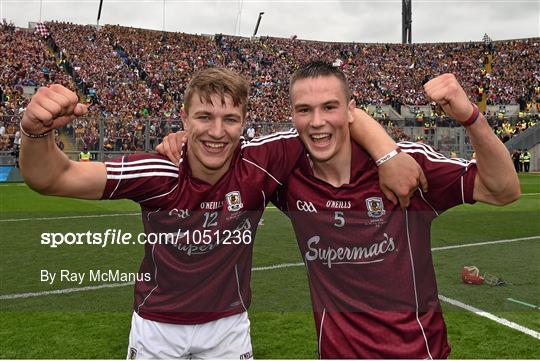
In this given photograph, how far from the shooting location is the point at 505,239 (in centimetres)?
998

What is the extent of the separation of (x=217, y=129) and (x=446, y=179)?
119 centimetres

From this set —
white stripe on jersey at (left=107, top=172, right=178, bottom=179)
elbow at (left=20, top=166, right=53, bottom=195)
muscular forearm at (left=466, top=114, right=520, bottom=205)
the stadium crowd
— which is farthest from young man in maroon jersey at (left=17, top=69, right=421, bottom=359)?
the stadium crowd

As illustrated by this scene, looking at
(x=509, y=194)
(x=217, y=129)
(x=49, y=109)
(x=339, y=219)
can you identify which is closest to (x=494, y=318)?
(x=509, y=194)

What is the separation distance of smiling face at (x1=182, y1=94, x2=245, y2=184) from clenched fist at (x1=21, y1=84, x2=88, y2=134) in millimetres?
638

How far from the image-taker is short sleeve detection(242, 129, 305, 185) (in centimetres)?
296

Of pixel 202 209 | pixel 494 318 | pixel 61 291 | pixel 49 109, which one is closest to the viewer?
pixel 49 109

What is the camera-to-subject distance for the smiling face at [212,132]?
2.79 m

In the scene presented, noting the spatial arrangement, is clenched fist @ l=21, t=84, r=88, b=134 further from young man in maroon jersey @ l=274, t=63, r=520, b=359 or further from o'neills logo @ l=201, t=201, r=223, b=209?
young man in maroon jersey @ l=274, t=63, r=520, b=359

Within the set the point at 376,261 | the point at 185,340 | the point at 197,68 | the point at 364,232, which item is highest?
the point at 197,68

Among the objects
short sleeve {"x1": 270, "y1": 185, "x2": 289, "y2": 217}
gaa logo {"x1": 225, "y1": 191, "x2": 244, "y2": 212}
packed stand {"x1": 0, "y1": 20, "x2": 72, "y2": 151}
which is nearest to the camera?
gaa logo {"x1": 225, "y1": 191, "x2": 244, "y2": 212}

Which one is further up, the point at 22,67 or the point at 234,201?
the point at 22,67

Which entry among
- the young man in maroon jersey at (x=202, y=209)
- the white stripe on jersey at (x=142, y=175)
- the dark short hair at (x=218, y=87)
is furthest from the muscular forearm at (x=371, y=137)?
the white stripe on jersey at (x=142, y=175)

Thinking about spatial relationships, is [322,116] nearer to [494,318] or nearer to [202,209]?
[202,209]

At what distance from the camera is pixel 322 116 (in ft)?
8.91
